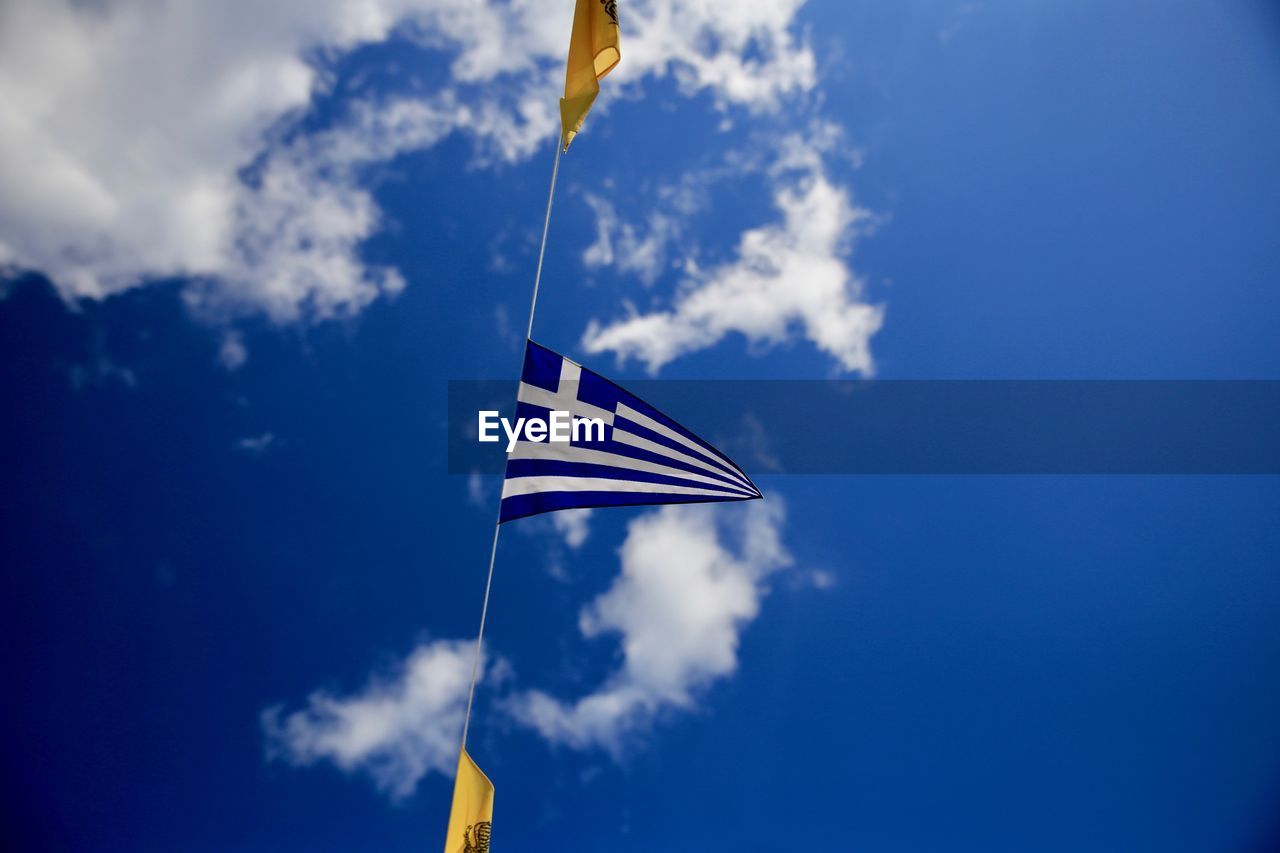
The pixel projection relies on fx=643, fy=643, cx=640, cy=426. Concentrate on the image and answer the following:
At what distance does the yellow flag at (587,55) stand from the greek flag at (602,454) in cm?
236

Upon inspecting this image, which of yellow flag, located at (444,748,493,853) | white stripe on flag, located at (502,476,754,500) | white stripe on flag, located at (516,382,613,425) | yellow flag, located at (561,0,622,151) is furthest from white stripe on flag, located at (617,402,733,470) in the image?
yellow flag, located at (444,748,493,853)

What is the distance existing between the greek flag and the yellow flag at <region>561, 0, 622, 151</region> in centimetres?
236

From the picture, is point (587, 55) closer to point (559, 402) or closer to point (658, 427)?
point (559, 402)

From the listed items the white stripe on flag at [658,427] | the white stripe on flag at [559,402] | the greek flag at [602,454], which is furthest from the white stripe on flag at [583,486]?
the white stripe on flag at [559,402]

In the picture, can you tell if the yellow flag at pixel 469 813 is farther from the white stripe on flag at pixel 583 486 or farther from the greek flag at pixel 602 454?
the white stripe on flag at pixel 583 486

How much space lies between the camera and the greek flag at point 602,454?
6.26 metres

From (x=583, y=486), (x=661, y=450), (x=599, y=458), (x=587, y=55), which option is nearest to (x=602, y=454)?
(x=599, y=458)

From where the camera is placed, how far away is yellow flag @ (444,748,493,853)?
5.23 m

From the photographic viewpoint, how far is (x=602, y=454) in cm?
635

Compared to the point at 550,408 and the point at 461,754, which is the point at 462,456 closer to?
the point at 550,408

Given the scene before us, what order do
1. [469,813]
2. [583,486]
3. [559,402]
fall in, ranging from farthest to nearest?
[559,402], [583,486], [469,813]

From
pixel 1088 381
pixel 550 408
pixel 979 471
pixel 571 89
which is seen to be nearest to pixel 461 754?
pixel 550 408

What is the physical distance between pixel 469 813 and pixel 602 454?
10.7ft
